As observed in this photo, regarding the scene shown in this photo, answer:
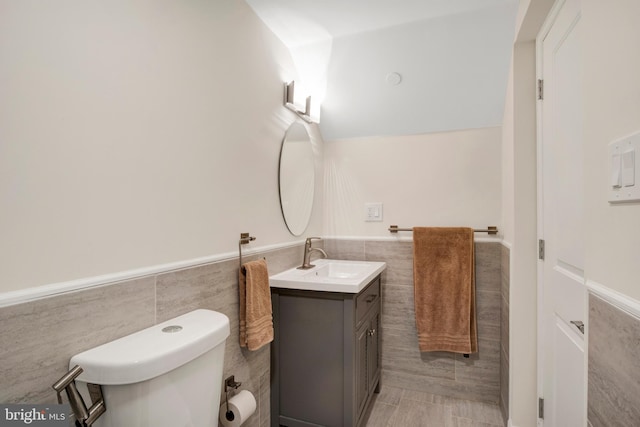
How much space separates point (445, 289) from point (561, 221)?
3.21 feet

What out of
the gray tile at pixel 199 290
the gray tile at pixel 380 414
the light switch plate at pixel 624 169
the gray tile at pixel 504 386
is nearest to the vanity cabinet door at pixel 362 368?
the gray tile at pixel 380 414

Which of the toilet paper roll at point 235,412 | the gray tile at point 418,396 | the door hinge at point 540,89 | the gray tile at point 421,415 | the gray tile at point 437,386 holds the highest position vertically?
the door hinge at point 540,89

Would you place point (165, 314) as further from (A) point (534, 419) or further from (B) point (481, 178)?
(B) point (481, 178)

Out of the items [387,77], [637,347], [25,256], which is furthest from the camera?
[387,77]

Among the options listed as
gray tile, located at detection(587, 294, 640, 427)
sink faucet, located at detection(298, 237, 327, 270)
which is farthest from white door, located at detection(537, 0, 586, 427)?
sink faucet, located at detection(298, 237, 327, 270)

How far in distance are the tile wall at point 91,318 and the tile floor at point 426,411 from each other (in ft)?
3.51

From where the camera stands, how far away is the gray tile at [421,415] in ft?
6.32

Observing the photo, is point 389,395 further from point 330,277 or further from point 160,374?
point 160,374

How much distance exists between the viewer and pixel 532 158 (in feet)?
5.44

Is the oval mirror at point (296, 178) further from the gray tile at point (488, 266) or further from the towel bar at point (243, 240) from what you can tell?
the gray tile at point (488, 266)

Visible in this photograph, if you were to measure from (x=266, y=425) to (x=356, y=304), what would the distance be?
82 centimetres

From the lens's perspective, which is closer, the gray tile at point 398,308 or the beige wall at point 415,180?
the beige wall at point 415,180

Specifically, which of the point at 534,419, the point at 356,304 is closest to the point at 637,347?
the point at 356,304

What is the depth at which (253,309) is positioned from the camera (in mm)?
1475
